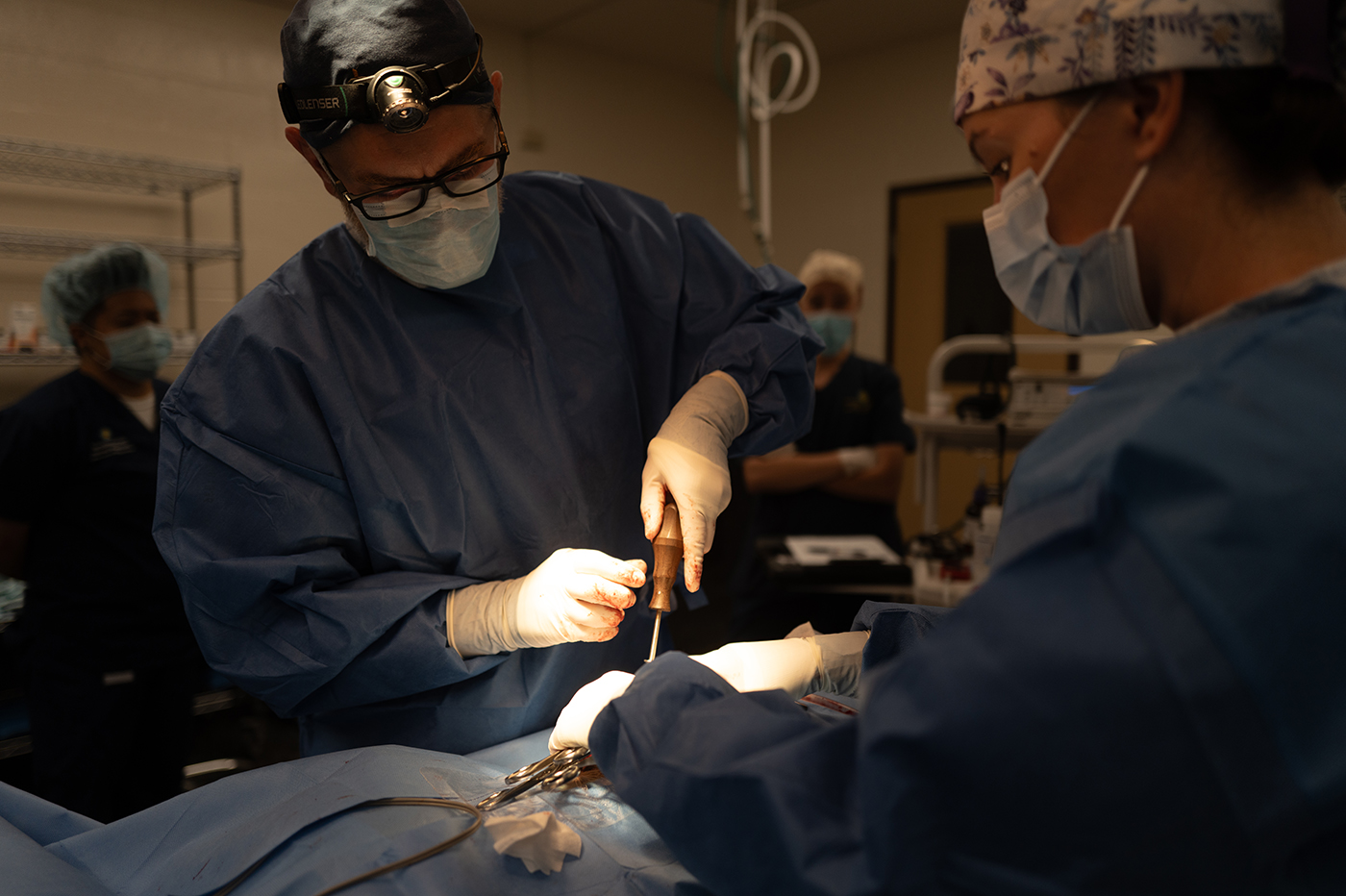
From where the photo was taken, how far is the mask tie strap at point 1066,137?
70 centimetres

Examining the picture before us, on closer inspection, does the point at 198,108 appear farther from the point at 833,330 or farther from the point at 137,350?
the point at 833,330

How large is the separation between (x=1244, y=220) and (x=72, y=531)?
2.70 meters

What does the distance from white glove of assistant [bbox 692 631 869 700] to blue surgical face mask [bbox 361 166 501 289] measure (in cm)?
66

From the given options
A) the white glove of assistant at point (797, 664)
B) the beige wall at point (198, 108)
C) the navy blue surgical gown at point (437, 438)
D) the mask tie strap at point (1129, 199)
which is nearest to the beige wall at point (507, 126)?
the beige wall at point (198, 108)

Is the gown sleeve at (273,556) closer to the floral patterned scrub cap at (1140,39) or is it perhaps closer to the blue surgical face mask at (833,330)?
the floral patterned scrub cap at (1140,39)

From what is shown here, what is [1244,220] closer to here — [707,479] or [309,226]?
[707,479]

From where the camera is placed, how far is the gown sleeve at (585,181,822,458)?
1.42 metres

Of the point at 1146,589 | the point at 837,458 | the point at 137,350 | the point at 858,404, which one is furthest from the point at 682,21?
the point at 1146,589

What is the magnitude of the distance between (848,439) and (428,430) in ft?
6.76

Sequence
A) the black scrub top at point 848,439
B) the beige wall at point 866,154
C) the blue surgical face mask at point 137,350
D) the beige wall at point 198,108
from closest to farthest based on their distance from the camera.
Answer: the blue surgical face mask at point 137,350 → the black scrub top at point 848,439 → the beige wall at point 198,108 → the beige wall at point 866,154

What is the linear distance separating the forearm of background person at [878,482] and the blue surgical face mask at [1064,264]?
2.13 m

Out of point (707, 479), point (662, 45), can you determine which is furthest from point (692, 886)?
point (662, 45)

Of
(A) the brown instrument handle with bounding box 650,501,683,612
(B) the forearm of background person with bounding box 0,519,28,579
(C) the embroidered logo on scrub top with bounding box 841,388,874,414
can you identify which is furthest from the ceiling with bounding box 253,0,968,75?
(A) the brown instrument handle with bounding box 650,501,683,612

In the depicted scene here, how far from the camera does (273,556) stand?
3.66 ft
